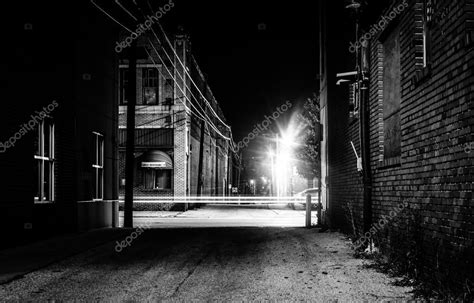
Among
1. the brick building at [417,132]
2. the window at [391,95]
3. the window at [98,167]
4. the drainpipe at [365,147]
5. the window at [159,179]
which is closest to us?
the brick building at [417,132]

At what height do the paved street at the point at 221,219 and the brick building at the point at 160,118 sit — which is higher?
the brick building at the point at 160,118

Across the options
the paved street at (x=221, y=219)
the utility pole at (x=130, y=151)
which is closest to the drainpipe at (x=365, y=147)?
the utility pole at (x=130, y=151)

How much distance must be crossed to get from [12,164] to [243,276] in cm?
567

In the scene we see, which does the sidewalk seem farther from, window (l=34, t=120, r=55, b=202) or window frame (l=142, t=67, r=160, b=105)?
window frame (l=142, t=67, r=160, b=105)

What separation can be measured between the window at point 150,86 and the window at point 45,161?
21421 millimetres

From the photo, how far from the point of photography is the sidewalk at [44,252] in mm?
8086

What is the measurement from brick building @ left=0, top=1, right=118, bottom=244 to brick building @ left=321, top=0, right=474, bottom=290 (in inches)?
275

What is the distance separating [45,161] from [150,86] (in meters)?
22.0

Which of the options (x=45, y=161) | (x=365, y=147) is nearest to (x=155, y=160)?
(x=45, y=161)

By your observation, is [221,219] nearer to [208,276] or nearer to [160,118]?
[160,118]

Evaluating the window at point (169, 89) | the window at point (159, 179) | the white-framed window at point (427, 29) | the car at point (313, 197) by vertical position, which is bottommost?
the car at point (313, 197)

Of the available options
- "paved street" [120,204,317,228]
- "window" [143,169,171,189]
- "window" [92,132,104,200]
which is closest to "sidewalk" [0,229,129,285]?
"window" [92,132,104,200]

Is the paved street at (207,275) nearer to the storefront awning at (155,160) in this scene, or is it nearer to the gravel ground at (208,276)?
the gravel ground at (208,276)

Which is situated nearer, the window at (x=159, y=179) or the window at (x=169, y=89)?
the window at (x=169, y=89)
